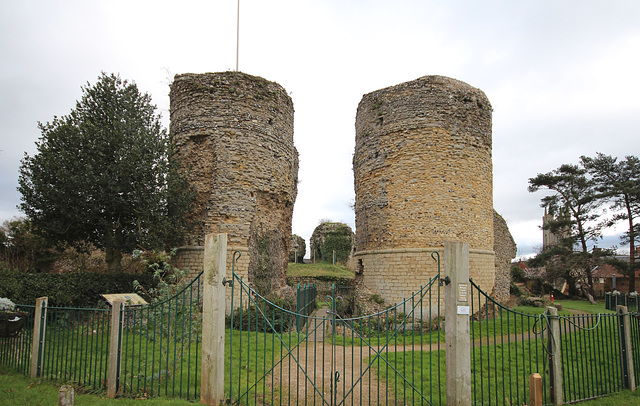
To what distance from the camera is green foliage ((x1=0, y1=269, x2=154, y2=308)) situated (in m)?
10.6

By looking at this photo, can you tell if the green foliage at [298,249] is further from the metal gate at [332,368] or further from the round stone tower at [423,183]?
the metal gate at [332,368]

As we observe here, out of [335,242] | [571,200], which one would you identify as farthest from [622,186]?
[335,242]

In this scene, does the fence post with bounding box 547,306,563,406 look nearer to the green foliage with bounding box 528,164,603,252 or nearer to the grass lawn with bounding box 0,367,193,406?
the grass lawn with bounding box 0,367,193,406

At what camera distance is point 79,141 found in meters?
12.7

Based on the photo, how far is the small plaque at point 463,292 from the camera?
5703 millimetres

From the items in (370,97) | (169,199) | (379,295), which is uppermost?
(370,97)

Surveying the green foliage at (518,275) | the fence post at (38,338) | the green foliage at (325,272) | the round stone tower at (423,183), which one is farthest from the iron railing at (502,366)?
the green foliage at (518,275)

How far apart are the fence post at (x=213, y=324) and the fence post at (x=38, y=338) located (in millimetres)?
3409

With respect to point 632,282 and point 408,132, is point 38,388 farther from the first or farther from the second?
point 632,282

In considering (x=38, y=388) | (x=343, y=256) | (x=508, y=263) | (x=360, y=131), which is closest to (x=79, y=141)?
(x=38, y=388)

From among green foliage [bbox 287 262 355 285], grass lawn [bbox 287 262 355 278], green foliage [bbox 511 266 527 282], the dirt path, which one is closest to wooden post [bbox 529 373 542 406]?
the dirt path

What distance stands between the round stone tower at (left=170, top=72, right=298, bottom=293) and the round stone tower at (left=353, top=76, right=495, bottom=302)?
3.62 metres

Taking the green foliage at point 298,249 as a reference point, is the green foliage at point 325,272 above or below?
below

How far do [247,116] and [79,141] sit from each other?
207 inches
